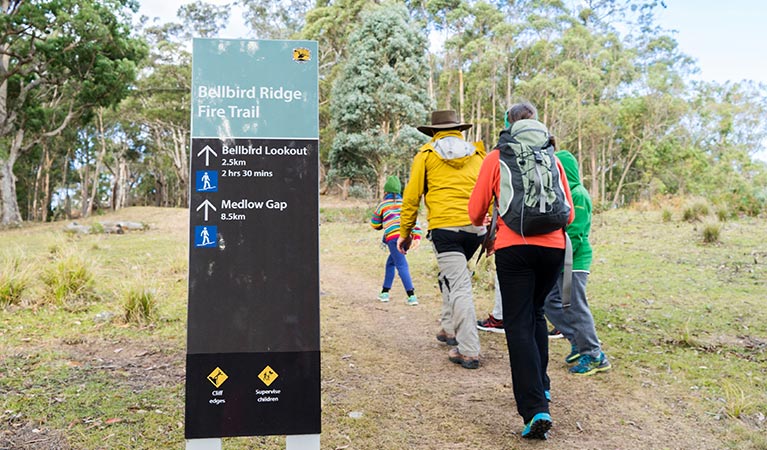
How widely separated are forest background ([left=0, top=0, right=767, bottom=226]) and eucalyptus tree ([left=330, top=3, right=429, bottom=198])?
0.19 ft

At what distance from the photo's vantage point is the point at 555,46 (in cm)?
3350

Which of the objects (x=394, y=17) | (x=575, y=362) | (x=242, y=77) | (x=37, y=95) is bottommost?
(x=575, y=362)

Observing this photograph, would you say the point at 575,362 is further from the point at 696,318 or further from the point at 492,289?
the point at 492,289

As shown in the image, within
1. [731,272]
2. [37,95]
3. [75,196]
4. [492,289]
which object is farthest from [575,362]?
[75,196]

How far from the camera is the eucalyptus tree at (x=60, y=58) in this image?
1786cm

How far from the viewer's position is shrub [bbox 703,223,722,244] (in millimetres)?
10773

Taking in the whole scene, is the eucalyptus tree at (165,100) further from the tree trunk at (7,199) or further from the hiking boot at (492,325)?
the hiking boot at (492,325)

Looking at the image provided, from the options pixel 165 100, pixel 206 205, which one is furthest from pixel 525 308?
pixel 165 100

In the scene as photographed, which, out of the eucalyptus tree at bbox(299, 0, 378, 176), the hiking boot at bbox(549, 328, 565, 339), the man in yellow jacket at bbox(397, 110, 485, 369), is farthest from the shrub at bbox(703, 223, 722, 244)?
the eucalyptus tree at bbox(299, 0, 378, 176)

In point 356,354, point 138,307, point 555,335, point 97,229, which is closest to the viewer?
point 356,354

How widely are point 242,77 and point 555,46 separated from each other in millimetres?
33693

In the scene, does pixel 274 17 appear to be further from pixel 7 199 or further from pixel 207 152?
pixel 207 152

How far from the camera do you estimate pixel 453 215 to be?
482 centimetres

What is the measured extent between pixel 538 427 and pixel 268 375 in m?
1.64
